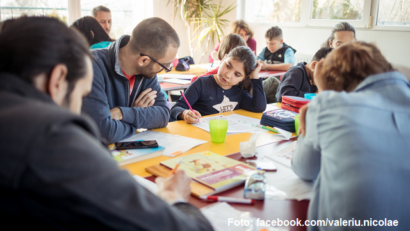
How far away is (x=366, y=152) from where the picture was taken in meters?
0.91

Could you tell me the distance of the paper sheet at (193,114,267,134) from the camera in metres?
1.92

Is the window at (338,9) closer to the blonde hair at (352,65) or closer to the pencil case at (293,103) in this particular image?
the pencil case at (293,103)

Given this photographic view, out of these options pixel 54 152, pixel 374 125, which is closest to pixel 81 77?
pixel 54 152

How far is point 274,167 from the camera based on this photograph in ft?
4.52

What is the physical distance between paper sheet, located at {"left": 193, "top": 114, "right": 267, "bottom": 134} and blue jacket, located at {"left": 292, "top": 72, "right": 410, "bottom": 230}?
0.91m

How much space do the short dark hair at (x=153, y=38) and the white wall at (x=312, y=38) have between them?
2.82 meters

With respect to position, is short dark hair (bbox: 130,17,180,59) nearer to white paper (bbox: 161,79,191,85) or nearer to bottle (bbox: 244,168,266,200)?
bottle (bbox: 244,168,266,200)

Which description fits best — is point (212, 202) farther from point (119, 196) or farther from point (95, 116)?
point (95, 116)

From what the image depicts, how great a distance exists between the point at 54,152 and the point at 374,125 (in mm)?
801

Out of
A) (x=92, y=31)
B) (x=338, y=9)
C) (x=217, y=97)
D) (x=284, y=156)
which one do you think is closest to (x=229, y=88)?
(x=217, y=97)

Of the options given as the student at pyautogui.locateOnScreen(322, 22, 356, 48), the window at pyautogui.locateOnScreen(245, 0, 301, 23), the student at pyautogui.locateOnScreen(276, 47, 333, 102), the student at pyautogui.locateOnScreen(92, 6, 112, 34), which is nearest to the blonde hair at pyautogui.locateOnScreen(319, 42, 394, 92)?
the student at pyautogui.locateOnScreen(276, 47, 333, 102)

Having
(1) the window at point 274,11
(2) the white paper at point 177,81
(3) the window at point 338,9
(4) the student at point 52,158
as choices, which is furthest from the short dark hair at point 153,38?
(1) the window at point 274,11

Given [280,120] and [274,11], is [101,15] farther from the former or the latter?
[280,120]

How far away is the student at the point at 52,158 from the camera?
1.74 feet
